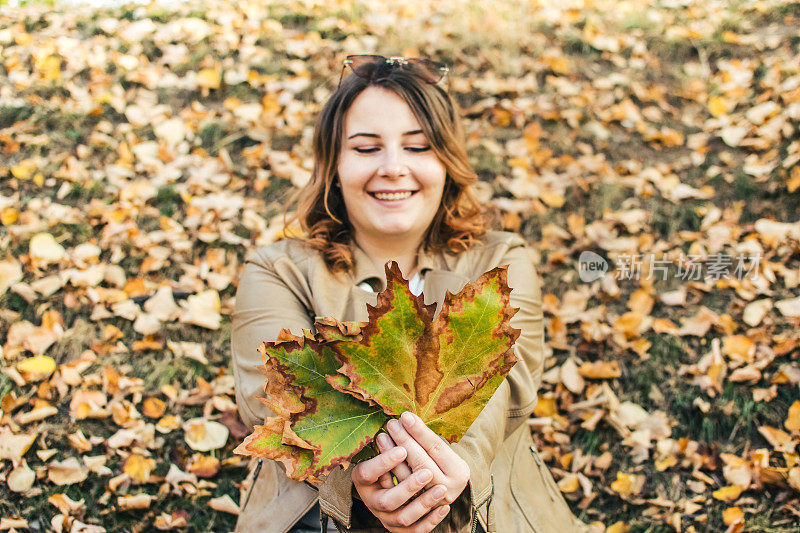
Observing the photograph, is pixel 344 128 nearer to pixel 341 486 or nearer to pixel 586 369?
pixel 341 486

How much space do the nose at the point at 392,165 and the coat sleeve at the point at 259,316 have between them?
396 millimetres

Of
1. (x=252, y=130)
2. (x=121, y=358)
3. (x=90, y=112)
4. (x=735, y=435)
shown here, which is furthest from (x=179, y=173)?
(x=735, y=435)

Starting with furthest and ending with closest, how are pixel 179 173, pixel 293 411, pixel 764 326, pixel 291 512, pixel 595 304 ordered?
pixel 179 173
pixel 595 304
pixel 764 326
pixel 291 512
pixel 293 411

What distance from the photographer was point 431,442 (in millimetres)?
1162

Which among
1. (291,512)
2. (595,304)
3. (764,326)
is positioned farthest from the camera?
(595,304)

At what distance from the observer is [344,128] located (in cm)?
188

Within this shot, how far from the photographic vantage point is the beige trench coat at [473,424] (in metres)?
1.39

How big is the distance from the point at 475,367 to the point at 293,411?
0.33 meters

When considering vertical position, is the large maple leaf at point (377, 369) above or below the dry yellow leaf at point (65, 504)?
above

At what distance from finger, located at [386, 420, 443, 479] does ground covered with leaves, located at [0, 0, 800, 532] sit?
1205mm

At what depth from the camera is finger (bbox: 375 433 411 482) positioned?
1.16 metres

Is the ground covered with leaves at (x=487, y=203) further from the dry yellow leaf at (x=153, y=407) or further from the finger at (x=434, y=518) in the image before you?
the finger at (x=434, y=518)

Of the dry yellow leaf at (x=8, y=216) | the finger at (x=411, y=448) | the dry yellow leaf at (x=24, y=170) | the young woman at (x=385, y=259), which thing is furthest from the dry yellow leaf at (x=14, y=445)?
the finger at (x=411, y=448)

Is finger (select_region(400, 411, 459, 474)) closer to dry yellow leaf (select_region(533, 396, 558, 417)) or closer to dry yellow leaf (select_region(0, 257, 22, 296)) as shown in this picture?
dry yellow leaf (select_region(533, 396, 558, 417))
